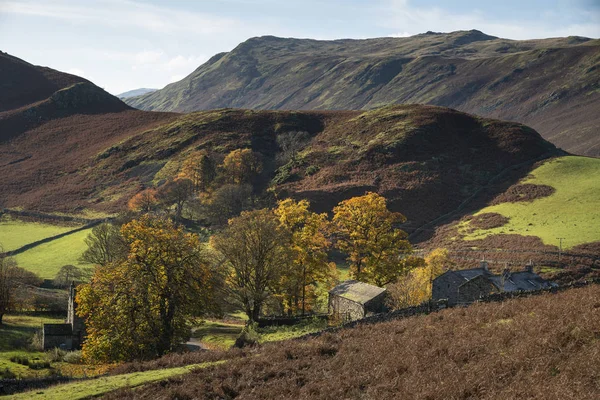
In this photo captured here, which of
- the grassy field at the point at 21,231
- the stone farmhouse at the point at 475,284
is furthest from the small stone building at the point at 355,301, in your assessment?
the grassy field at the point at 21,231

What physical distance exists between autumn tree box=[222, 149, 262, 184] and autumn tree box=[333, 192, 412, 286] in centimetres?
4682

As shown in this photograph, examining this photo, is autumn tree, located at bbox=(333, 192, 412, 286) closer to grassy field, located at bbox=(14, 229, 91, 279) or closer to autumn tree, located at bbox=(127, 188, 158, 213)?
grassy field, located at bbox=(14, 229, 91, 279)

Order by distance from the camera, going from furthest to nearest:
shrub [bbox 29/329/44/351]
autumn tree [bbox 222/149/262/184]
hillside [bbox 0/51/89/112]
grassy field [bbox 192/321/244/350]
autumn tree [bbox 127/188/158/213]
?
1. hillside [bbox 0/51/89/112]
2. autumn tree [bbox 222/149/262/184]
3. autumn tree [bbox 127/188/158/213]
4. grassy field [bbox 192/321/244/350]
5. shrub [bbox 29/329/44/351]

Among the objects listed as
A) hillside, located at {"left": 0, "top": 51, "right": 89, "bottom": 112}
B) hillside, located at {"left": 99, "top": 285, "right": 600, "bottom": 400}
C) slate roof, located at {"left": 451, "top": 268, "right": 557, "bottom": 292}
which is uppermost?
hillside, located at {"left": 0, "top": 51, "right": 89, "bottom": 112}

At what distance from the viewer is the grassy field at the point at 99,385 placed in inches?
731

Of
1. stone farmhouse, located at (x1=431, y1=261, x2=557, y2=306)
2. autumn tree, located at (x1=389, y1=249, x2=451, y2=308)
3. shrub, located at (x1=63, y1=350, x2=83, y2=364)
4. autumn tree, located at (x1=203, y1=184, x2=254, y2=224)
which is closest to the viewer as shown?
shrub, located at (x1=63, y1=350, x2=83, y2=364)

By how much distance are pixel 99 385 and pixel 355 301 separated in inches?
912

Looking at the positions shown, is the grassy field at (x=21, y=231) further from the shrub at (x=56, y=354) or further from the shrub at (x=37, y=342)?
the shrub at (x=56, y=354)

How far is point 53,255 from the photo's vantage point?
73.1 m

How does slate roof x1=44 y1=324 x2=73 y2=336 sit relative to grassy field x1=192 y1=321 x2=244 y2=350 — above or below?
above

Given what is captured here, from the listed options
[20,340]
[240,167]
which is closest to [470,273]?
[20,340]

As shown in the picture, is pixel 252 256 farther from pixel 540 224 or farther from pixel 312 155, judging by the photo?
pixel 312 155

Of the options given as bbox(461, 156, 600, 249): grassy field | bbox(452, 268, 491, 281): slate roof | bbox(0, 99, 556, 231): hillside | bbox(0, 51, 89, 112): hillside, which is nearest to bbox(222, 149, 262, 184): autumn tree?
bbox(0, 99, 556, 231): hillside

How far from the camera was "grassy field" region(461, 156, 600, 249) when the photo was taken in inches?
2792
